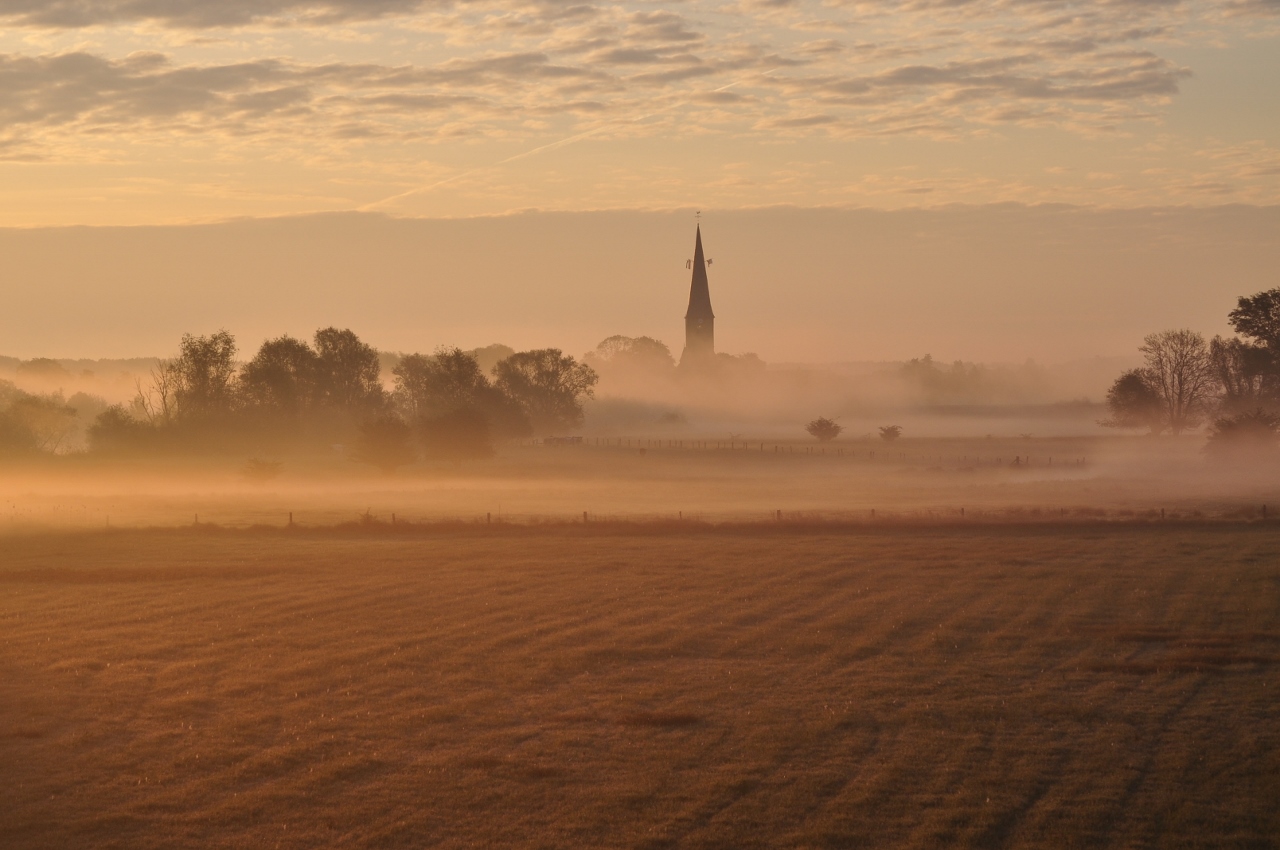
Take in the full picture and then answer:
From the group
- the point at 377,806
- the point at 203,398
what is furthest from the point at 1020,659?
the point at 203,398

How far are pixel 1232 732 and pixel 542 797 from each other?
12.3 m

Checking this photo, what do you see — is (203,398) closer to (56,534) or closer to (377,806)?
(56,534)

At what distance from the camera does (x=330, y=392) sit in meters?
133

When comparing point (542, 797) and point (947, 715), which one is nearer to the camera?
point (542, 797)

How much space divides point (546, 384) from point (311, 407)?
33.1m

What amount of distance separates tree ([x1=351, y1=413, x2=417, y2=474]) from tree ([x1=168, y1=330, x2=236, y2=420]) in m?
30.6

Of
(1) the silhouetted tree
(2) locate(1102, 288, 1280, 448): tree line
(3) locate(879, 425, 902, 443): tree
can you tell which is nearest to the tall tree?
(2) locate(1102, 288, 1280, 448): tree line

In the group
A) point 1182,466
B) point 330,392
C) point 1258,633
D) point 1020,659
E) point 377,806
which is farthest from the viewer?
point 330,392

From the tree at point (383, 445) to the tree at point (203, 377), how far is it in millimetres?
30600

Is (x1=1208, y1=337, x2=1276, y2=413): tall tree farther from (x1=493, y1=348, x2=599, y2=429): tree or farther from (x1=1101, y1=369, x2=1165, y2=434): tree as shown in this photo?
(x1=493, y1=348, x2=599, y2=429): tree

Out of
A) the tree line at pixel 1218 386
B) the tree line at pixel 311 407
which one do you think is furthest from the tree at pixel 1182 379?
the tree line at pixel 311 407

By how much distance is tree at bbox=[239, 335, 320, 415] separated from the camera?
411 ft

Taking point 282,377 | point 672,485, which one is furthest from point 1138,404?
point 282,377

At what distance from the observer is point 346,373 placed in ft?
442
